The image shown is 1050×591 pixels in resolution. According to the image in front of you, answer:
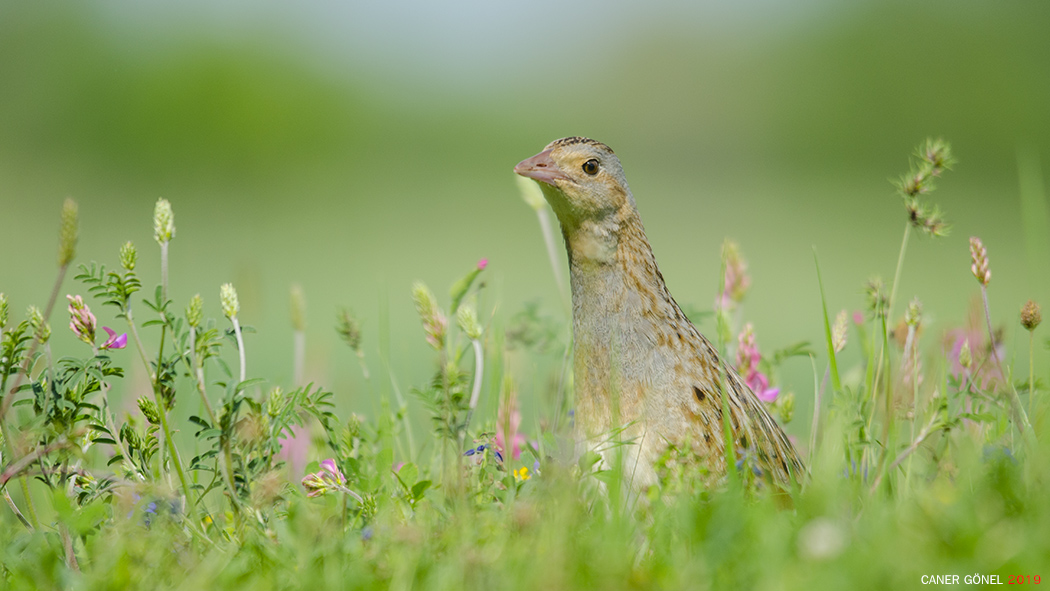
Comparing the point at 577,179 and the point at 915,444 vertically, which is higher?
the point at 577,179

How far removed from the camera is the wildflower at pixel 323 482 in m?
1.92

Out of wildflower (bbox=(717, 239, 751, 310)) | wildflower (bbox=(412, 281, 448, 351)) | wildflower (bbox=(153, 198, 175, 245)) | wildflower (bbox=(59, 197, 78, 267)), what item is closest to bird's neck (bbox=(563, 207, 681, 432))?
Answer: wildflower (bbox=(412, 281, 448, 351))

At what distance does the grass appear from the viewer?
54.4 inches

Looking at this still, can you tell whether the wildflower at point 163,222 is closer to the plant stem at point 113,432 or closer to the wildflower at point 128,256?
the wildflower at point 128,256

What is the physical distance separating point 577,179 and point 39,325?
1.26m

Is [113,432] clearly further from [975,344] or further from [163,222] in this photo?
[975,344]

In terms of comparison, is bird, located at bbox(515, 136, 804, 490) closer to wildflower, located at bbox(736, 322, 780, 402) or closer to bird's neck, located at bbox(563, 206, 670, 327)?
bird's neck, located at bbox(563, 206, 670, 327)

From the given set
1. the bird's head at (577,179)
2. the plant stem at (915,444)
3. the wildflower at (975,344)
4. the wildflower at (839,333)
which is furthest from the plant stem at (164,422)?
→ the wildflower at (975,344)

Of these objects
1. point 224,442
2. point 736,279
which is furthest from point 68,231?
point 736,279

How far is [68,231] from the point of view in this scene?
62.6 inches

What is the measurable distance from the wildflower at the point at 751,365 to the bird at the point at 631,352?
0.30 m

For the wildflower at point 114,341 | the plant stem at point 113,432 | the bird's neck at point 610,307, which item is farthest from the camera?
the bird's neck at point 610,307

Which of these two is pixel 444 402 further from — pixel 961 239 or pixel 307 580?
pixel 961 239

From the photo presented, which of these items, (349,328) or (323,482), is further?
(349,328)
